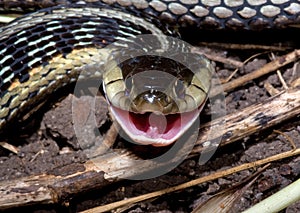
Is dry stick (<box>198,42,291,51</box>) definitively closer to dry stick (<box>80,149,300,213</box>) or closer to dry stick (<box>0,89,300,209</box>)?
dry stick (<box>0,89,300,209</box>)

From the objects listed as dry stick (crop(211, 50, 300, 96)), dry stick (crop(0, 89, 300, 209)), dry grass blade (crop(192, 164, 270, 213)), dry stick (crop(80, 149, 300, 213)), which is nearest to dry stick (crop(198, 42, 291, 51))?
dry stick (crop(211, 50, 300, 96))

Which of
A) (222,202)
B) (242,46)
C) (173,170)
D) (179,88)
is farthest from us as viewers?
(242,46)

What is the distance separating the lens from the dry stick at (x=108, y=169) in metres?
2.24

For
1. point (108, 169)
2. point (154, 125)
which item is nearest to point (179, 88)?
point (154, 125)

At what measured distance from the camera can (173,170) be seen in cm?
242

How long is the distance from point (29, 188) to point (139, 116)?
48cm

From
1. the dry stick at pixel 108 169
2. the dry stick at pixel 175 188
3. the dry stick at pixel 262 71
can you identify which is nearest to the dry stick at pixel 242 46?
the dry stick at pixel 262 71

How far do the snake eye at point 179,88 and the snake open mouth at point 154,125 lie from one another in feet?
0.26

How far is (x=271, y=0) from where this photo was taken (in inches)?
106

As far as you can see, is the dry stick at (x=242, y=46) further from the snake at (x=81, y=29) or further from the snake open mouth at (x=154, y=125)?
the snake open mouth at (x=154, y=125)

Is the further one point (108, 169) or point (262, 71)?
point (262, 71)

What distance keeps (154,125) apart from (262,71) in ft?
2.56

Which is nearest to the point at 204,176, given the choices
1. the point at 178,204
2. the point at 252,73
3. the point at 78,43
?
the point at 178,204

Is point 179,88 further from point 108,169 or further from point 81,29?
point 81,29
